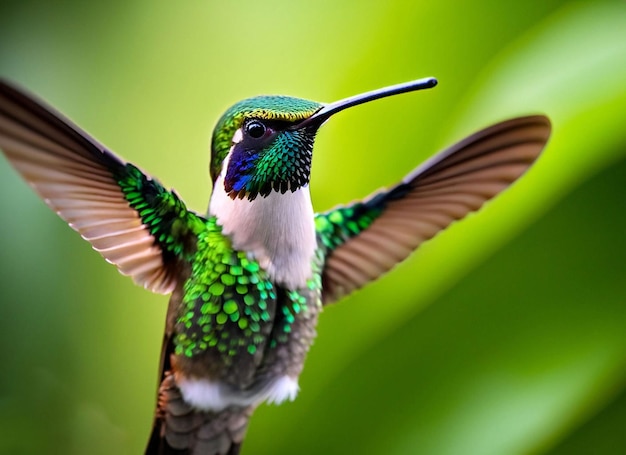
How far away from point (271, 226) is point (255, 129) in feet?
0.32

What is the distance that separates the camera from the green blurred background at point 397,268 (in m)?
0.87

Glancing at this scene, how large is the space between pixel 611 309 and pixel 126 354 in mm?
651

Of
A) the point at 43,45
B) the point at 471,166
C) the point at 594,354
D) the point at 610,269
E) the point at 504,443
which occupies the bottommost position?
the point at 504,443

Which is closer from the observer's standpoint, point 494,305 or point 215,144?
point 215,144

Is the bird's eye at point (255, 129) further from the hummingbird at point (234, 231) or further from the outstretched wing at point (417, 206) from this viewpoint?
the outstretched wing at point (417, 206)

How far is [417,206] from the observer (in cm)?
76

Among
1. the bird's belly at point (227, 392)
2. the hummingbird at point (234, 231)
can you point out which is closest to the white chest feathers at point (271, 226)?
the hummingbird at point (234, 231)

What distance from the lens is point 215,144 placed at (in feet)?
2.28

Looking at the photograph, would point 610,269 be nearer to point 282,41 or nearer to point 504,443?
point 504,443

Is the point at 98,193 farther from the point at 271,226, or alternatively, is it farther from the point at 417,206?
the point at 417,206

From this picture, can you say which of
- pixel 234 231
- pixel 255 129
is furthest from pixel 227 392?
pixel 255 129

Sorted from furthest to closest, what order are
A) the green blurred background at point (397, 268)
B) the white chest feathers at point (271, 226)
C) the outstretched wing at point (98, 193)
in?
the green blurred background at point (397, 268), the white chest feathers at point (271, 226), the outstretched wing at point (98, 193)

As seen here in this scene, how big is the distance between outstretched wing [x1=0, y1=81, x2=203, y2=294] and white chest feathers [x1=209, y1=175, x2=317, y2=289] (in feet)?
0.11

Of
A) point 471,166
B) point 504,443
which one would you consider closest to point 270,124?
point 471,166
